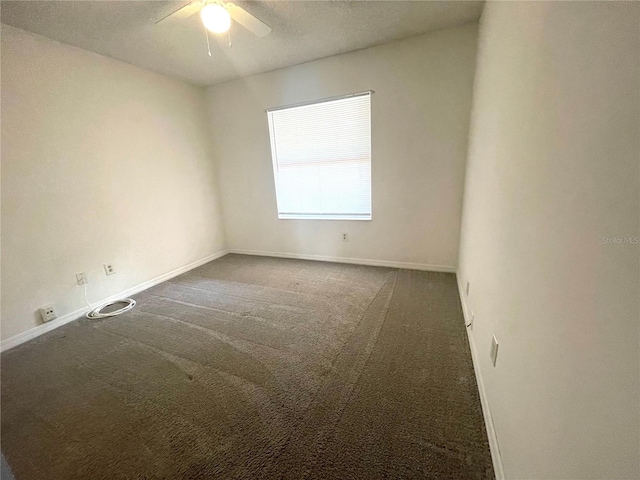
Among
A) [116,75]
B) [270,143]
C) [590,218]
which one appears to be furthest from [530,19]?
[116,75]

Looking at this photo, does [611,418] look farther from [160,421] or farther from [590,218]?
[160,421]

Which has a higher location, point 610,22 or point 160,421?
point 610,22

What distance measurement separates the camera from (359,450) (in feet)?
3.87

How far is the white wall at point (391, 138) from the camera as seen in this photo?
2719mm

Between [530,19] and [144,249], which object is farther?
[144,249]

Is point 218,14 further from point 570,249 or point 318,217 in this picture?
point 570,249

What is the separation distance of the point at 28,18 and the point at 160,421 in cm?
310

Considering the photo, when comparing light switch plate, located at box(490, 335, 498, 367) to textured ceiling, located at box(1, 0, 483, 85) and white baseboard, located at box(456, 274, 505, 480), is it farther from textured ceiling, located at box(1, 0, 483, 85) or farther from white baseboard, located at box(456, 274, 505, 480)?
textured ceiling, located at box(1, 0, 483, 85)

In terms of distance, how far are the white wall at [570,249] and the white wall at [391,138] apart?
1.59 metres

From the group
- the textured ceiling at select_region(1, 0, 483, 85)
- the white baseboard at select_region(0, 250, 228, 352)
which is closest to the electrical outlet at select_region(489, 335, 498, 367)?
the textured ceiling at select_region(1, 0, 483, 85)

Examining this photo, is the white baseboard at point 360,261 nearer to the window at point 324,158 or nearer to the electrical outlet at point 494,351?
the window at point 324,158

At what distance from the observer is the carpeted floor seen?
1.17 meters

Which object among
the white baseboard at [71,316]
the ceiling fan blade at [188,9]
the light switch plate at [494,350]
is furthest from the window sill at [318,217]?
the ceiling fan blade at [188,9]

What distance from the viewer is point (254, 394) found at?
59.7 inches
